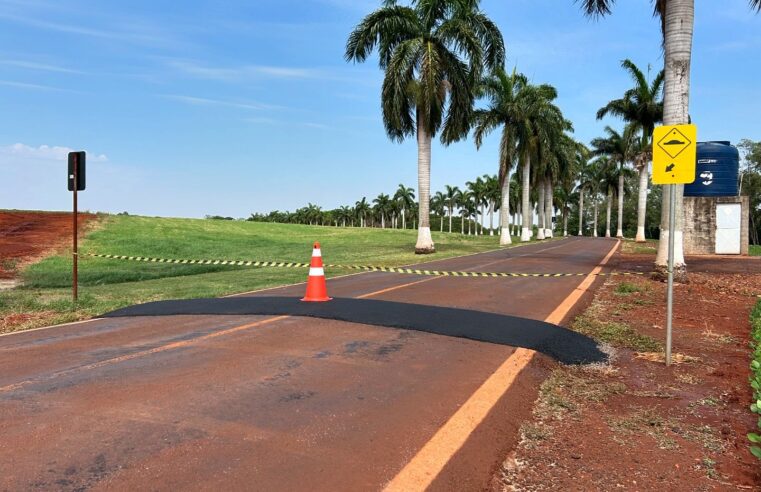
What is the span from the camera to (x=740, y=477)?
11.4ft

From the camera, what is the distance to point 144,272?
1877 cm

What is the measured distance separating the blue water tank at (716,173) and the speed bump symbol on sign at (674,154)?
20.8 m

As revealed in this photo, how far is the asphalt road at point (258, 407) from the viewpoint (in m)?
3.41

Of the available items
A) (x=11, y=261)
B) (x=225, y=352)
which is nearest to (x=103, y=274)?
(x=11, y=261)

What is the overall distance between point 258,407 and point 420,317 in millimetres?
4143

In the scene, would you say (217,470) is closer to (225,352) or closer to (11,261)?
(225,352)

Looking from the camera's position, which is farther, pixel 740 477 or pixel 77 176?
pixel 77 176

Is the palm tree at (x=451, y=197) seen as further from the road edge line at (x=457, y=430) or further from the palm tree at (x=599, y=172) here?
the road edge line at (x=457, y=430)

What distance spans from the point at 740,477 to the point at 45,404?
511cm

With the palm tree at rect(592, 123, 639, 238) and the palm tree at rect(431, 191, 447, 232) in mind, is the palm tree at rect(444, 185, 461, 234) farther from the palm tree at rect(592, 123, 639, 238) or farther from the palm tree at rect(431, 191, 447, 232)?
the palm tree at rect(592, 123, 639, 238)

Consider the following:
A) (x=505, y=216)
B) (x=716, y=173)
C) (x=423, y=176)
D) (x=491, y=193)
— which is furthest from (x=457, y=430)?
(x=491, y=193)

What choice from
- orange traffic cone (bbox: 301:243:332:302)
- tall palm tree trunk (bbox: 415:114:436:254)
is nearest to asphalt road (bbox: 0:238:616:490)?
orange traffic cone (bbox: 301:243:332:302)

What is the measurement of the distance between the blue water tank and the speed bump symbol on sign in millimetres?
20844

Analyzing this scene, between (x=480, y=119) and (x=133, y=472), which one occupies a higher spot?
(x=480, y=119)
